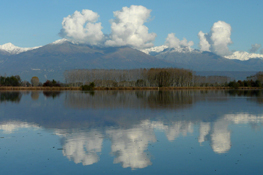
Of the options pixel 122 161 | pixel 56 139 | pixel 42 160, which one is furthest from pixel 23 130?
pixel 122 161

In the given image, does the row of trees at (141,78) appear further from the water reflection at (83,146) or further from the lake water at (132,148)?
the water reflection at (83,146)

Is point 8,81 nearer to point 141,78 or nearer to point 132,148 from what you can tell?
point 141,78

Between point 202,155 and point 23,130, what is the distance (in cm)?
994

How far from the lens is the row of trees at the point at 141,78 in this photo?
123 m

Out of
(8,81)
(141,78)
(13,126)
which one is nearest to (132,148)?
(13,126)

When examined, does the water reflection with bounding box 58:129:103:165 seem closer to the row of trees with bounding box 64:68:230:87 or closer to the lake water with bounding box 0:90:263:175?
the lake water with bounding box 0:90:263:175

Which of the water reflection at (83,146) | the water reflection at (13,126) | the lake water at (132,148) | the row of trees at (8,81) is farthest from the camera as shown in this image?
the row of trees at (8,81)

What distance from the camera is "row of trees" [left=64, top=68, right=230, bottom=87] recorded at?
123 m

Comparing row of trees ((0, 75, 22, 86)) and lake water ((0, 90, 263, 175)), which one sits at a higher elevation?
row of trees ((0, 75, 22, 86))

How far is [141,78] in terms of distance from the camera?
5404 inches

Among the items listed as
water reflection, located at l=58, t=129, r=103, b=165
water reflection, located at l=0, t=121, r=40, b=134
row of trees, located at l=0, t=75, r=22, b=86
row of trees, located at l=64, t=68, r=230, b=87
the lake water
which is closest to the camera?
the lake water

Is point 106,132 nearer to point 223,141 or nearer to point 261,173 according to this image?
point 223,141

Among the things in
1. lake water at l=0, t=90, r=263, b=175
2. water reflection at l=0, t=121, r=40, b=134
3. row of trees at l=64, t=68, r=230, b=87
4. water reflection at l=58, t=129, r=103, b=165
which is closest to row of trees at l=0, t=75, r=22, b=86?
row of trees at l=64, t=68, r=230, b=87

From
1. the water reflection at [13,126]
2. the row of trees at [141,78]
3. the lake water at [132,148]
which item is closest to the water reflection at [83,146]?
the lake water at [132,148]
